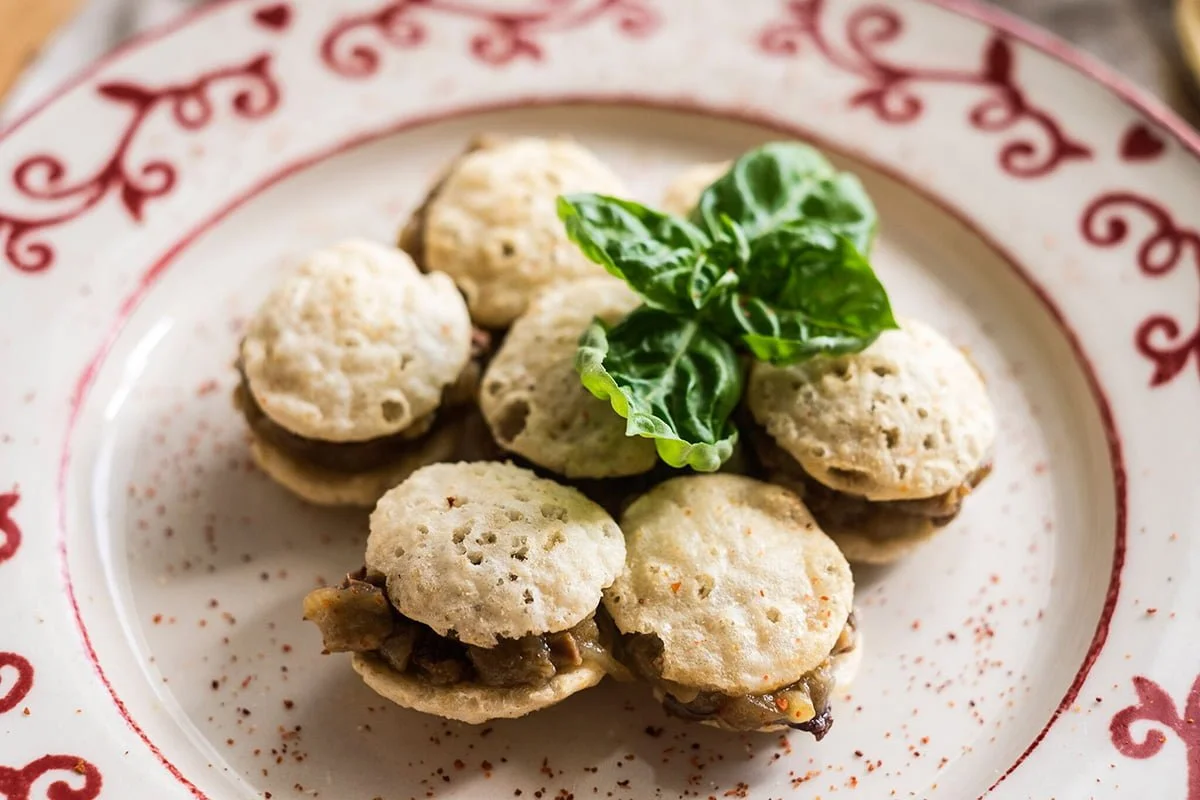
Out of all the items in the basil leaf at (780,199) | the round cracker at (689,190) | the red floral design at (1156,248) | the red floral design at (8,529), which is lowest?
the red floral design at (8,529)

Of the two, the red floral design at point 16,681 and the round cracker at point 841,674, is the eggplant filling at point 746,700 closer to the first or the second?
the round cracker at point 841,674

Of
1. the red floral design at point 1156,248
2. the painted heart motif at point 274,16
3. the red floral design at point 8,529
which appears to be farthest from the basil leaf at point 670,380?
the painted heart motif at point 274,16

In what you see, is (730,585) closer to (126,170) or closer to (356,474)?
(356,474)

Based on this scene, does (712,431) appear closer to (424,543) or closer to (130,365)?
(424,543)

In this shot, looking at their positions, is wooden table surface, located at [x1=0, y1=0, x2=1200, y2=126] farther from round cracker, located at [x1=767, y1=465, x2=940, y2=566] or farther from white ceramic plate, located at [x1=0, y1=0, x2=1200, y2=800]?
round cracker, located at [x1=767, y1=465, x2=940, y2=566]

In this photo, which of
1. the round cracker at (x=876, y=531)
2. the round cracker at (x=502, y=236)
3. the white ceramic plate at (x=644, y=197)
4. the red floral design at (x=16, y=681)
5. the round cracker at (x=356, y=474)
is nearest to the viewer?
the red floral design at (x=16, y=681)

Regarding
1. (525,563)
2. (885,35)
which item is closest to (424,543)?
(525,563)
